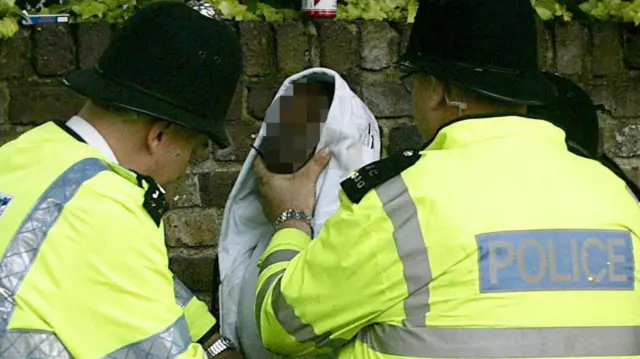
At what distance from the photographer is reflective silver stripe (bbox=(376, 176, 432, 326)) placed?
6.09 ft

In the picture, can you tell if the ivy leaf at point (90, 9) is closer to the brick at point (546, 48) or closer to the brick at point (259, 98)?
the brick at point (259, 98)

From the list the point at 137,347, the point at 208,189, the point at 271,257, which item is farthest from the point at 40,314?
the point at 208,189

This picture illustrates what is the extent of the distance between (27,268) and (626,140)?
2.63 m

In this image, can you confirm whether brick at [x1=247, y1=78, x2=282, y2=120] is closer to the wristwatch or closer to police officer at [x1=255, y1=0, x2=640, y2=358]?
the wristwatch

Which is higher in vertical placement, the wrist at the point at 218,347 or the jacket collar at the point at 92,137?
the jacket collar at the point at 92,137

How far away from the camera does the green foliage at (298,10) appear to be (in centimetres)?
346

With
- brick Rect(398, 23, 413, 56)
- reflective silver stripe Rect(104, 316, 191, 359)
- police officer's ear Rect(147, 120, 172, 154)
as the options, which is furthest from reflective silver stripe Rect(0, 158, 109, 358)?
brick Rect(398, 23, 413, 56)

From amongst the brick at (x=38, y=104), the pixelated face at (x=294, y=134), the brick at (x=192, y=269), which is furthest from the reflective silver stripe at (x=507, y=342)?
the brick at (x=38, y=104)

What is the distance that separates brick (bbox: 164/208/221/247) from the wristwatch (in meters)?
0.99

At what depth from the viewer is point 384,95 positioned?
350 cm

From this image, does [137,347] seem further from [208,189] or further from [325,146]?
[208,189]

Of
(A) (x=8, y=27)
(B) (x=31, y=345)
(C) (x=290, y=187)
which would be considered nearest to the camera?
(B) (x=31, y=345)

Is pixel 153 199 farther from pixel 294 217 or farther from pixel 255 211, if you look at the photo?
pixel 255 211

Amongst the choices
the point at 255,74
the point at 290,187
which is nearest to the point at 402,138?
the point at 255,74
